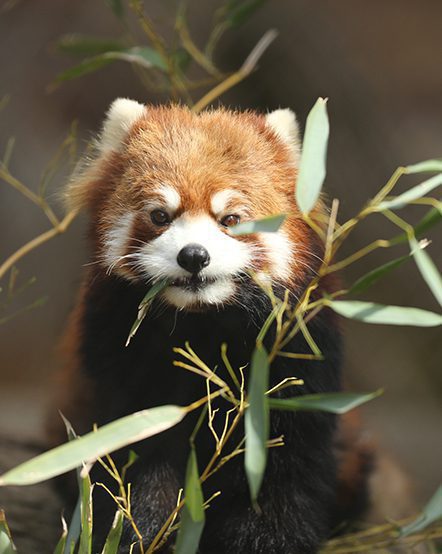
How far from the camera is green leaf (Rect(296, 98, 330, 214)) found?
159cm

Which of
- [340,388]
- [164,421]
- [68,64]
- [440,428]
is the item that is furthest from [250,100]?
[164,421]

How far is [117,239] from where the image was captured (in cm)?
204

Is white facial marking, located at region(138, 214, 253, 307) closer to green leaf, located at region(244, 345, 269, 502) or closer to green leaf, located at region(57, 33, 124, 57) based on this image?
green leaf, located at region(244, 345, 269, 502)

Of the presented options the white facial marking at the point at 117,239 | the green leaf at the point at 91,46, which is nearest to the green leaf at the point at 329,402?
the white facial marking at the point at 117,239

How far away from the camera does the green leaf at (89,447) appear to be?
145 cm

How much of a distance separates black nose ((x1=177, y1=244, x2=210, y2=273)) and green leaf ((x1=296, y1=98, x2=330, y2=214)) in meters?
0.28

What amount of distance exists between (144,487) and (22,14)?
245cm

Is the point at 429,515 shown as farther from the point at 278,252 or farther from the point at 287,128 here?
the point at 287,128

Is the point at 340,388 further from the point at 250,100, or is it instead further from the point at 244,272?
the point at 250,100

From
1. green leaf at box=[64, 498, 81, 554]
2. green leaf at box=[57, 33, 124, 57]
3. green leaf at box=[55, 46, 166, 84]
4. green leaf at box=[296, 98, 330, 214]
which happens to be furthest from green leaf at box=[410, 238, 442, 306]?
green leaf at box=[57, 33, 124, 57]

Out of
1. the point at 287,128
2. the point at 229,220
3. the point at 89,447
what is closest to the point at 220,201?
the point at 229,220

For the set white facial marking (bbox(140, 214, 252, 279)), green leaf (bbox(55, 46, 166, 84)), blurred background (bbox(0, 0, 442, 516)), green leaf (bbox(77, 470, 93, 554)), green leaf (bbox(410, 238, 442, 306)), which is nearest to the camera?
green leaf (bbox(410, 238, 442, 306))

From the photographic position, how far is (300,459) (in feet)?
6.97

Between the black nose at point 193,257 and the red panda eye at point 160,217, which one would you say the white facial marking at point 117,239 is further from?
the black nose at point 193,257
